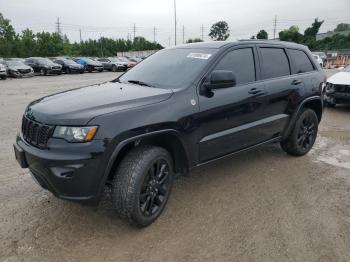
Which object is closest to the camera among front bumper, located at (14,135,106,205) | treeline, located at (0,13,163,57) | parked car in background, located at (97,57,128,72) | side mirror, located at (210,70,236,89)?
front bumper, located at (14,135,106,205)

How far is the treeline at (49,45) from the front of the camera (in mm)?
55531

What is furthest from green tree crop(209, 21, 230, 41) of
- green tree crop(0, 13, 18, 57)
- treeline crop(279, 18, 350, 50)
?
green tree crop(0, 13, 18, 57)

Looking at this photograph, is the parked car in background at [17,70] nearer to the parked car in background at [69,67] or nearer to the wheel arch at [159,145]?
the parked car in background at [69,67]

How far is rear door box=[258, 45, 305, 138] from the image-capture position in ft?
14.8

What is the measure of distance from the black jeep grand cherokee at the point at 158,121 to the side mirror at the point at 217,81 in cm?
1

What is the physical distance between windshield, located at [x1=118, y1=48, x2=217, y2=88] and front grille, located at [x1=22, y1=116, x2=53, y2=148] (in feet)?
4.39

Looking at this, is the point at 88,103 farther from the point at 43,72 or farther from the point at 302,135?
the point at 43,72

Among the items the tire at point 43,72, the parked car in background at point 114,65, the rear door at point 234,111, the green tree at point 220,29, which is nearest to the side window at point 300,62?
the rear door at point 234,111

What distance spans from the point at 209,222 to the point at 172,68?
1.80 metres

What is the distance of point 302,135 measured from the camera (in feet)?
17.5

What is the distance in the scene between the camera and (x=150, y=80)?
159 inches

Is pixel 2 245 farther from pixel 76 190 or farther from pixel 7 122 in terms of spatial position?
pixel 7 122

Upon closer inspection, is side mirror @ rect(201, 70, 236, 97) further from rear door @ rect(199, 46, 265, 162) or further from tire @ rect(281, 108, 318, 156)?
tire @ rect(281, 108, 318, 156)

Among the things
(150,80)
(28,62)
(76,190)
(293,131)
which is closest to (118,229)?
(76,190)
